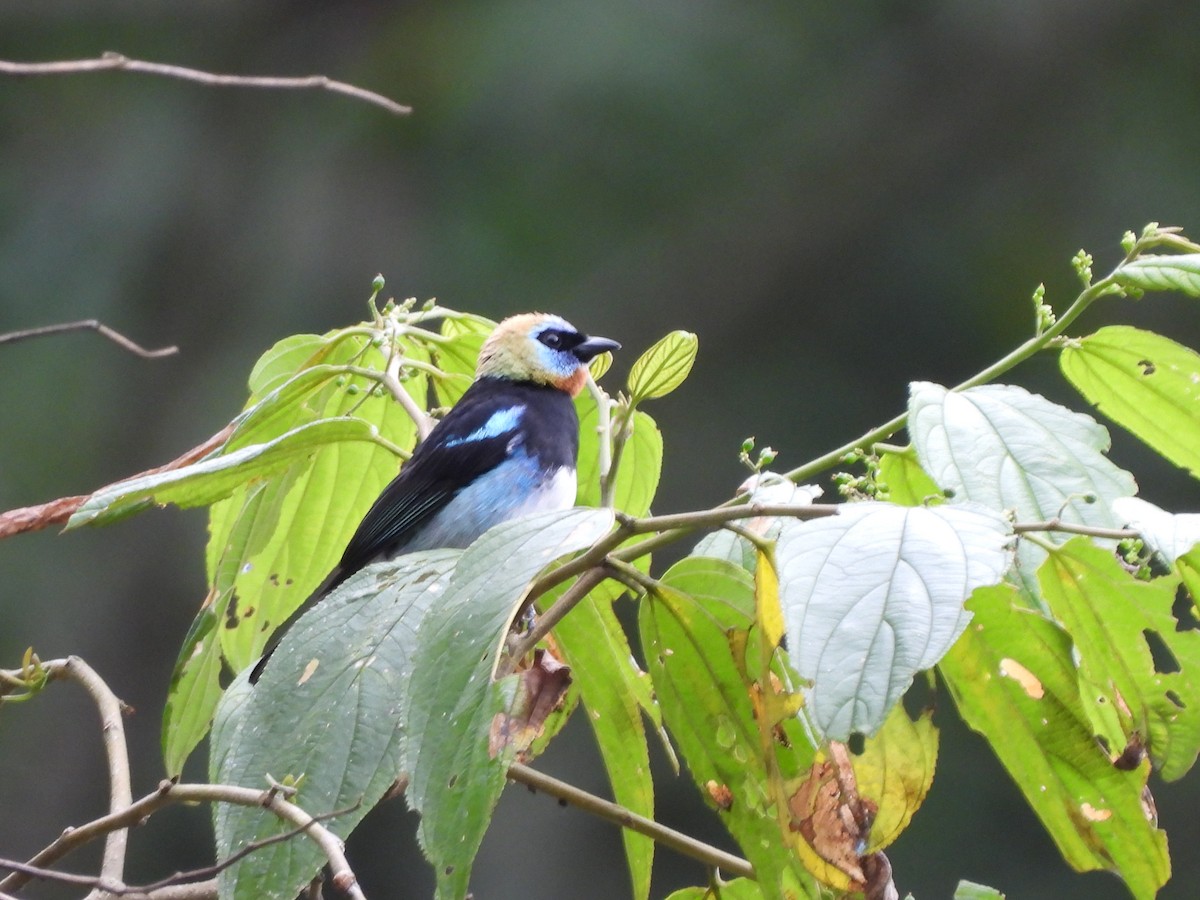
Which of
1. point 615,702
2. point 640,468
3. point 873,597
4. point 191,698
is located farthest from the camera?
point 640,468

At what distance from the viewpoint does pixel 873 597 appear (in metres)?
0.93

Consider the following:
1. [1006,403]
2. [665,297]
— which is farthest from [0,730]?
[1006,403]

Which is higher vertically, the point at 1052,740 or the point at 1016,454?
the point at 1016,454

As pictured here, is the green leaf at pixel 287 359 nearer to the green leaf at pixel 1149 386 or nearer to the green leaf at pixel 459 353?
the green leaf at pixel 459 353

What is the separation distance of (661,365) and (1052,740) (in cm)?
45

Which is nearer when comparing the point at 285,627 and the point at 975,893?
the point at 975,893

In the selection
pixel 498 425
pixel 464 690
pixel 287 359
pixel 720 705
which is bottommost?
pixel 720 705

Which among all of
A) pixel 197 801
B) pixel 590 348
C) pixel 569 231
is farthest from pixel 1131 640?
pixel 569 231

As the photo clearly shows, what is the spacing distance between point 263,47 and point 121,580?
2.95m

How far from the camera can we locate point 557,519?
1.07 m

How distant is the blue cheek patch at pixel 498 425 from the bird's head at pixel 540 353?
0.20 meters

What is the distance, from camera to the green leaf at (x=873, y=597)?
895 mm

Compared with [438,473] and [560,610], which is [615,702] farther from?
[438,473]

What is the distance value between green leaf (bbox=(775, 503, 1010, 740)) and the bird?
137 cm
